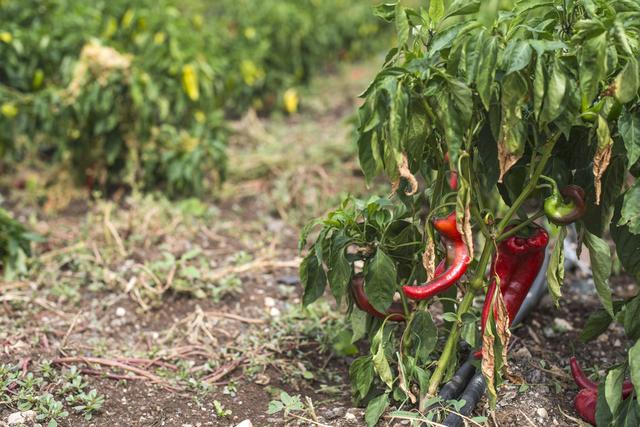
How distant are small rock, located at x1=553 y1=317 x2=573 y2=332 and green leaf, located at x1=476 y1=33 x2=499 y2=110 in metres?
1.30

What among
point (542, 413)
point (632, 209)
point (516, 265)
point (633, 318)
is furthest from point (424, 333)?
point (632, 209)

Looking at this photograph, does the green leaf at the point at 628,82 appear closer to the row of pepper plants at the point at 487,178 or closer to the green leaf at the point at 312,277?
the row of pepper plants at the point at 487,178

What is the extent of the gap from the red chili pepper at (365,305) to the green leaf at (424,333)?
97 millimetres

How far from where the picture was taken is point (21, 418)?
2107 millimetres

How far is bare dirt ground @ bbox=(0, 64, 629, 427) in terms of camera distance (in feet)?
7.33

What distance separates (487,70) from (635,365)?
2.49 feet

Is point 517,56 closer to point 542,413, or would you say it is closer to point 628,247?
point 628,247

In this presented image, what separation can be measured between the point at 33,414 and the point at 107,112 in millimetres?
2074

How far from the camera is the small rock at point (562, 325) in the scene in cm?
267

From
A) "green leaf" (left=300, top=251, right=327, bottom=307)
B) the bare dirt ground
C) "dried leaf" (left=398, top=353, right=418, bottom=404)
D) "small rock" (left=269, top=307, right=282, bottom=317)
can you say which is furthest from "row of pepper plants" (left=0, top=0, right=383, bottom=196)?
"dried leaf" (left=398, top=353, right=418, bottom=404)

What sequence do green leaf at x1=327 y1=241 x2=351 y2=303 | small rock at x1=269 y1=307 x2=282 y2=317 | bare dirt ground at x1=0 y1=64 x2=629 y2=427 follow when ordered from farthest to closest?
small rock at x1=269 y1=307 x2=282 y2=317 → bare dirt ground at x1=0 y1=64 x2=629 y2=427 → green leaf at x1=327 y1=241 x2=351 y2=303

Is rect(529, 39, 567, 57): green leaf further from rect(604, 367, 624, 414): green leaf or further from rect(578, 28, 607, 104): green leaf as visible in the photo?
rect(604, 367, 624, 414): green leaf

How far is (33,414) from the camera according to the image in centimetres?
213

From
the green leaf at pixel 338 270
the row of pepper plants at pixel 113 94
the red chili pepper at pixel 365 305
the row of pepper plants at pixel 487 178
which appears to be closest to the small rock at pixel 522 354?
the row of pepper plants at pixel 487 178
